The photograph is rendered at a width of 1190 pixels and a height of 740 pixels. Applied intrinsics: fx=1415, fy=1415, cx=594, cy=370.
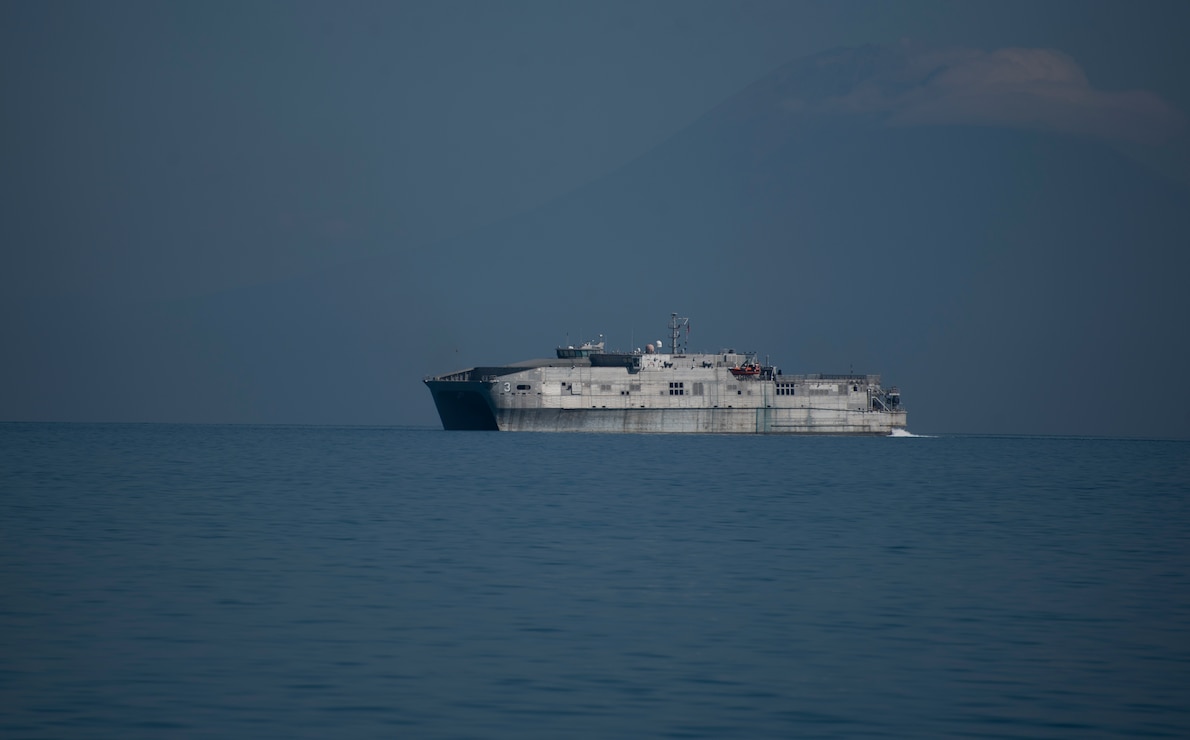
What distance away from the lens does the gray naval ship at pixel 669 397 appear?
386 ft

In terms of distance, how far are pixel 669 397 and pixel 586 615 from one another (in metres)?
93.6

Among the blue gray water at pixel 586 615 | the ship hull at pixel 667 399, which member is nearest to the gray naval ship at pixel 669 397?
the ship hull at pixel 667 399

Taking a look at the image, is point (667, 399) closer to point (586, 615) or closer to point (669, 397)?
point (669, 397)

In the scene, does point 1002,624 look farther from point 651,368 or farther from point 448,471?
point 651,368

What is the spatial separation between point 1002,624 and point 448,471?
4711 cm

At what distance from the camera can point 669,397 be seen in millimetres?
118688

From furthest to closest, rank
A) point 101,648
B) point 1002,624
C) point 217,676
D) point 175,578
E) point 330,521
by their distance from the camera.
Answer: point 330,521, point 175,578, point 1002,624, point 101,648, point 217,676

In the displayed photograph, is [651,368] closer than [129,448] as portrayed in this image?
No

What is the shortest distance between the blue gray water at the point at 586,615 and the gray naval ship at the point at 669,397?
207 ft

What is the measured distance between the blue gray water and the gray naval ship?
2481 inches

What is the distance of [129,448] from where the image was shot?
330 feet

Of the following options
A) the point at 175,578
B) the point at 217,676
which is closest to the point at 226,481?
the point at 175,578

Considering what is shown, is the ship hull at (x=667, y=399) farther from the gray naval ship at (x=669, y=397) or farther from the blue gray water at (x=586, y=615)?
the blue gray water at (x=586, y=615)

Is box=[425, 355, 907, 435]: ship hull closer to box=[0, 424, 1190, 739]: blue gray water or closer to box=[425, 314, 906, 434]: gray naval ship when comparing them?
box=[425, 314, 906, 434]: gray naval ship
